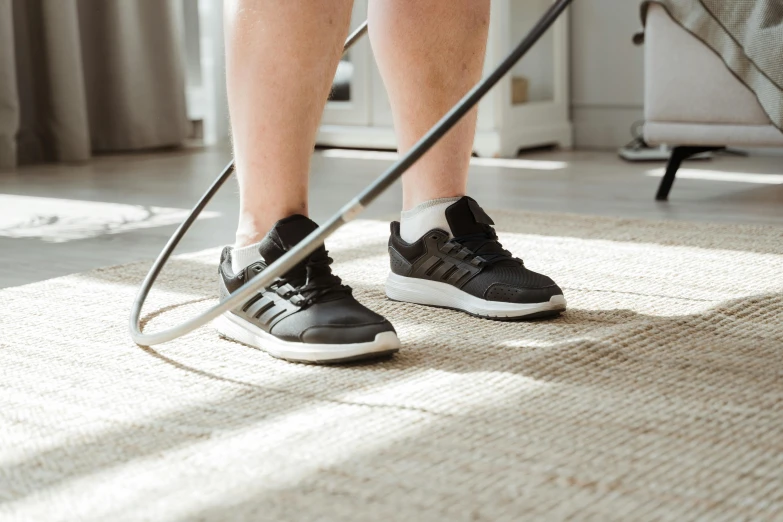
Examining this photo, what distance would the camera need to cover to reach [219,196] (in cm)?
253

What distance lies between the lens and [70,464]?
2.56ft

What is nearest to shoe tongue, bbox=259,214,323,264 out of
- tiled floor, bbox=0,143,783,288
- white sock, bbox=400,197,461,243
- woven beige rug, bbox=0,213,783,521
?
woven beige rug, bbox=0,213,783,521

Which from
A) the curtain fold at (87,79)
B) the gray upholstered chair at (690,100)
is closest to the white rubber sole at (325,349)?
the gray upholstered chair at (690,100)

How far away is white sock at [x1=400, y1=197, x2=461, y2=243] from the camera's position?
1251mm

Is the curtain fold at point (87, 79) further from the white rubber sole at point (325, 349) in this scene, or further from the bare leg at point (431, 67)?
the white rubber sole at point (325, 349)

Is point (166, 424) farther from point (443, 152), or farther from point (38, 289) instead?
point (38, 289)

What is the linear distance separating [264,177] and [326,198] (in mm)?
1419

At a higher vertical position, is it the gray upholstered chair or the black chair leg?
the gray upholstered chair

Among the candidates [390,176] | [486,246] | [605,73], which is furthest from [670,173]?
[390,176]

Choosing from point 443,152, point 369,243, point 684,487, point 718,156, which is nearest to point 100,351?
point 443,152

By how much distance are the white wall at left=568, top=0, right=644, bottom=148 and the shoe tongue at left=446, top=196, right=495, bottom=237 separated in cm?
251

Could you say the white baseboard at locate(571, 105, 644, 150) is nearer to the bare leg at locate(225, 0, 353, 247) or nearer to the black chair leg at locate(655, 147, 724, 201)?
the black chair leg at locate(655, 147, 724, 201)

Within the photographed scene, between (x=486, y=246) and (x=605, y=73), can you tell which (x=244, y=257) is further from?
(x=605, y=73)

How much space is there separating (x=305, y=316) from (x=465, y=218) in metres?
0.28
